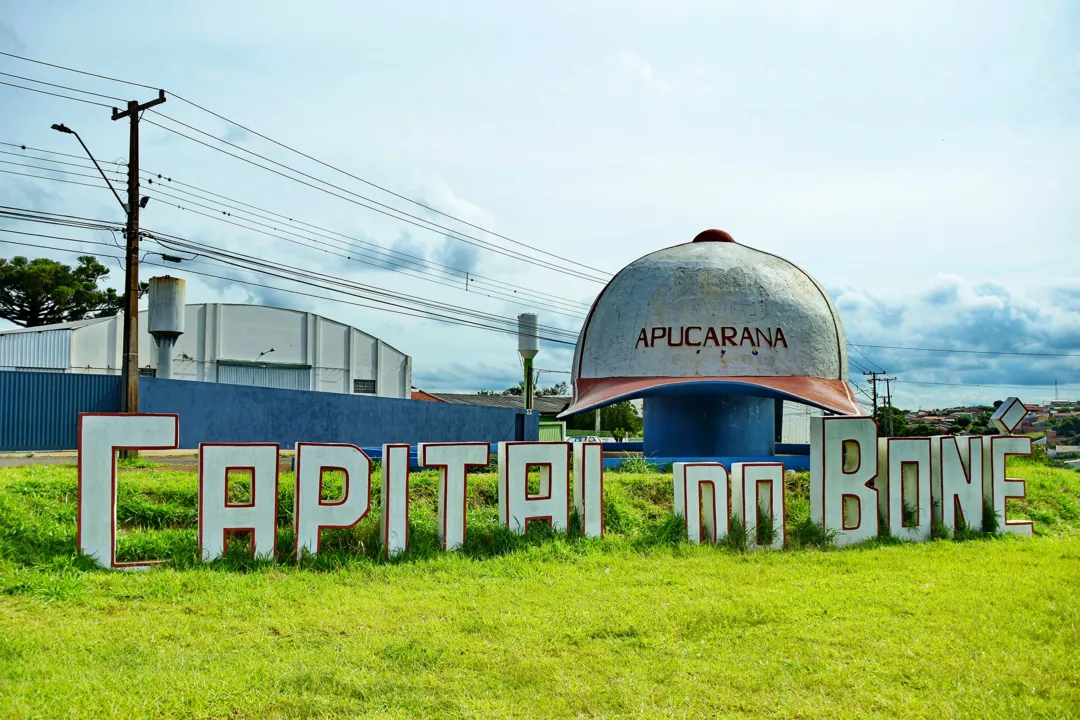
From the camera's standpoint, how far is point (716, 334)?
49.2ft

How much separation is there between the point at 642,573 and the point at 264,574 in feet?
13.2

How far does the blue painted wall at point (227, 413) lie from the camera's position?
2191 cm

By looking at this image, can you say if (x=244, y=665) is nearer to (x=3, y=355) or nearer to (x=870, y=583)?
(x=870, y=583)

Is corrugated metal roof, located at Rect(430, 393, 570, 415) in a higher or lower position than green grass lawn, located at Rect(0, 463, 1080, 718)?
higher

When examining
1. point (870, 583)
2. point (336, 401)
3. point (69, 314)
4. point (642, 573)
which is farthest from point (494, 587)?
point (69, 314)

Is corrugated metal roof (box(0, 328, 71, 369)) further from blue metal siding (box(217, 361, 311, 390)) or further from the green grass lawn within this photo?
the green grass lawn

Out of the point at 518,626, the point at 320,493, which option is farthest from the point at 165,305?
the point at 518,626

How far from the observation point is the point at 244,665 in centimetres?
626

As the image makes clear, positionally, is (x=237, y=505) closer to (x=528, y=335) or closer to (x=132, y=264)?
(x=132, y=264)

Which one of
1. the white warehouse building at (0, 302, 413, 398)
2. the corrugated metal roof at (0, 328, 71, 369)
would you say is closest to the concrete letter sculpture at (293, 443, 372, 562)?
the white warehouse building at (0, 302, 413, 398)

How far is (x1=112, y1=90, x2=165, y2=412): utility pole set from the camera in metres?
20.0

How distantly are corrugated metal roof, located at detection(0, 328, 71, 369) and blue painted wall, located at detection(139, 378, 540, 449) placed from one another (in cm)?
1265

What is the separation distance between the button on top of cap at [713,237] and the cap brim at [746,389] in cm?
341

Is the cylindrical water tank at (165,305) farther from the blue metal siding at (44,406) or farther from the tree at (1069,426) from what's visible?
the tree at (1069,426)
